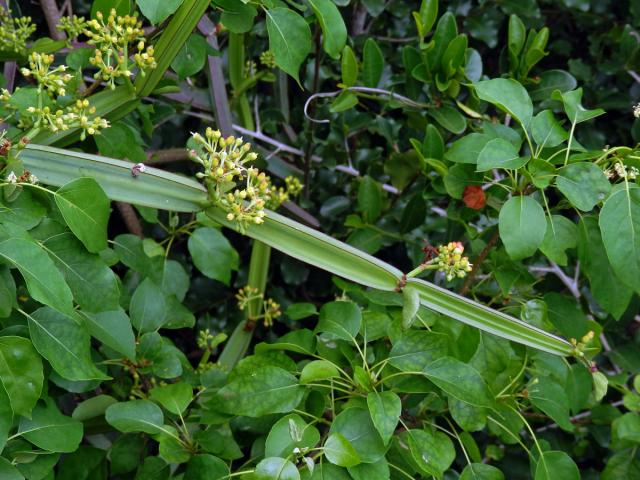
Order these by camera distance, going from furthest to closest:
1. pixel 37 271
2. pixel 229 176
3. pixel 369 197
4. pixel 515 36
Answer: pixel 369 197 → pixel 515 36 → pixel 229 176 → pixel 37 271

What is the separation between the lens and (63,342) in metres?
0.83

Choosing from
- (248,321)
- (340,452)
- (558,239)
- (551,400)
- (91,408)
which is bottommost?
(248,321)

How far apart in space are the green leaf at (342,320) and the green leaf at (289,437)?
0.14m

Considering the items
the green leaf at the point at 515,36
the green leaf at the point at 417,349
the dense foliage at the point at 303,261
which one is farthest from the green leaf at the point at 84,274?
the green leaf at the point at 515,36

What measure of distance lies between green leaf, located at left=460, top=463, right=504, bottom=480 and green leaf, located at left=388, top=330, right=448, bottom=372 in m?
0.18

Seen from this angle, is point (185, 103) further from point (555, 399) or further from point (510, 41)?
point (555, 399)

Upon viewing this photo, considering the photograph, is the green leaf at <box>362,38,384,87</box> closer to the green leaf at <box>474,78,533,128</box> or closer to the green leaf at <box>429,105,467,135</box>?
the green leaf at <box>429,105,467,135</box>

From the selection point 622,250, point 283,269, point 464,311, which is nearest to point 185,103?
point 283,269

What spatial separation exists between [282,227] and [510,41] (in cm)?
61

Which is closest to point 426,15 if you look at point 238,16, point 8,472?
point 238,16

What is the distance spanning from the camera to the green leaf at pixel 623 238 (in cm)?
89

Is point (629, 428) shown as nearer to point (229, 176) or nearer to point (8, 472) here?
point (229, 176)

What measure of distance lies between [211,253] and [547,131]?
52 centimetres

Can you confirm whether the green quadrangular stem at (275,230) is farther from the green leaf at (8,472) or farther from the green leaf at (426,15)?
the green leaf at (426,15)
